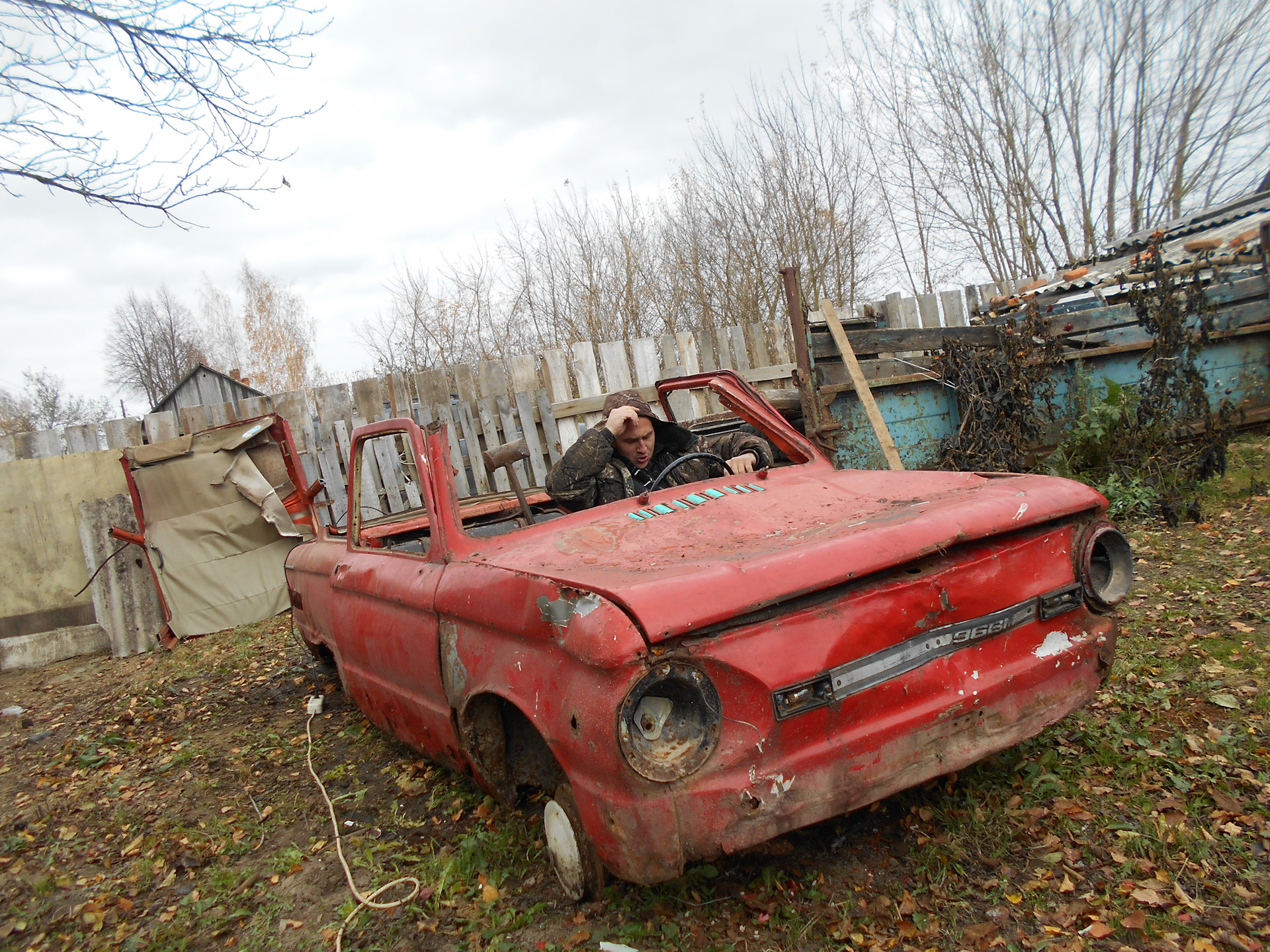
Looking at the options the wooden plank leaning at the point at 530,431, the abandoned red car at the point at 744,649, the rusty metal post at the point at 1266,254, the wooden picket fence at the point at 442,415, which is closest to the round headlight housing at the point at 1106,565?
the abandoned red car at the point at 744,649

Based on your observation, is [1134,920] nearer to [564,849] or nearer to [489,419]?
[564,849]

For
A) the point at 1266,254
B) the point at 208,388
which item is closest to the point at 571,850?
the point at 1266,254

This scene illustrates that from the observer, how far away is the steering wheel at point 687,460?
3.26 m

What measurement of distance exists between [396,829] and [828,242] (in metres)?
11.8

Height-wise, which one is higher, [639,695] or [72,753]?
[639,695]

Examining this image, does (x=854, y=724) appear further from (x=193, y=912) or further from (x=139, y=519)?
(x=139, y=519)

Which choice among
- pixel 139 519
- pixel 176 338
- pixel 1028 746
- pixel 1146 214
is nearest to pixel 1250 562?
pixel 1028 746

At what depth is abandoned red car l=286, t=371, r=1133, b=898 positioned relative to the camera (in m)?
1.78

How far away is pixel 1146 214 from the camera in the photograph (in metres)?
13.6

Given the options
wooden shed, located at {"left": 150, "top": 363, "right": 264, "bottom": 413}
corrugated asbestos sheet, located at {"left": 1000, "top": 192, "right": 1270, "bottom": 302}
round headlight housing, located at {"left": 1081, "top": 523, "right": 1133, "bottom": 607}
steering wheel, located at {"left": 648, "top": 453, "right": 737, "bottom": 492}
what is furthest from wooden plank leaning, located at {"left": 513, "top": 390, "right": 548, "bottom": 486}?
wooden shed, located at {"left": 150, "top": 363, "right": 264, "bottom": 413}

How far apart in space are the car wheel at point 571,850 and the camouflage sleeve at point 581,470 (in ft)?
5.13

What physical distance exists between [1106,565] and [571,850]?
1.83m

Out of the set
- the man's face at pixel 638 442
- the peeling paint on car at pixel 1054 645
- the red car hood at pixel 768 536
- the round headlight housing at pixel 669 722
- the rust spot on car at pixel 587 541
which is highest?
the man's face at pixel 638 442

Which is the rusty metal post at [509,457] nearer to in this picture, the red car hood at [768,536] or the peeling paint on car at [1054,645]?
the red car hood at [768,536]
